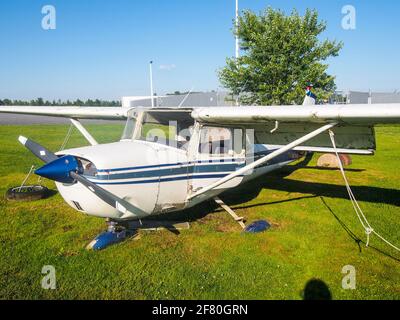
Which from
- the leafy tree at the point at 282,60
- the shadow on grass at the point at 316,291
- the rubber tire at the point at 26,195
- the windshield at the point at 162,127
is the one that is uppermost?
the leafy tree at the point at 282,60

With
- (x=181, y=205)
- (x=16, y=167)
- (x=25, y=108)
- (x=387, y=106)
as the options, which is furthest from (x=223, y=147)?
(x=16, y=167)

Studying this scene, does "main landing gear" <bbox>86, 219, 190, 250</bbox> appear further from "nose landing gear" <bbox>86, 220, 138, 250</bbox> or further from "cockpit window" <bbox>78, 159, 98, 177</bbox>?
"cockpit window" <bbox>78, 159, 98, 177</bbox>

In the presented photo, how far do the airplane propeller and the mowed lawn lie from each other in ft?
3.15

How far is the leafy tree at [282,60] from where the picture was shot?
53.7 ft

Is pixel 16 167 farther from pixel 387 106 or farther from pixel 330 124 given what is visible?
pixel 387 106

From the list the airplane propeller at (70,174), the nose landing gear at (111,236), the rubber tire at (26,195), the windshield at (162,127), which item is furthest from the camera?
the rubber tire at (26,195)

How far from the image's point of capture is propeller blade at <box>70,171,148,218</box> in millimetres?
4266

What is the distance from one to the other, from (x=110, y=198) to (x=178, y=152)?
144cm

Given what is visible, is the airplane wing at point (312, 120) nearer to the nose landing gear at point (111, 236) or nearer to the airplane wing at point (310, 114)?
the airplane wing at point (310, 114)

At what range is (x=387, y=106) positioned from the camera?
423 cm

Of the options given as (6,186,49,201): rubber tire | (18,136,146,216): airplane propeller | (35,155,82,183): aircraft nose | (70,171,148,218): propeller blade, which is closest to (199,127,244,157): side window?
(70,171,148,218): propeller blade

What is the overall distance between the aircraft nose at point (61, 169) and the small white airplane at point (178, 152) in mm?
12

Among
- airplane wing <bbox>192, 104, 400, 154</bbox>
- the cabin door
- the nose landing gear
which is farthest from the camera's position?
the cabin door

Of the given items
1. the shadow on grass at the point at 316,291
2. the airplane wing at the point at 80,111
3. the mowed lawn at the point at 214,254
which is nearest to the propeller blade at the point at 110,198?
the mowed lawn at the point at 214,254
